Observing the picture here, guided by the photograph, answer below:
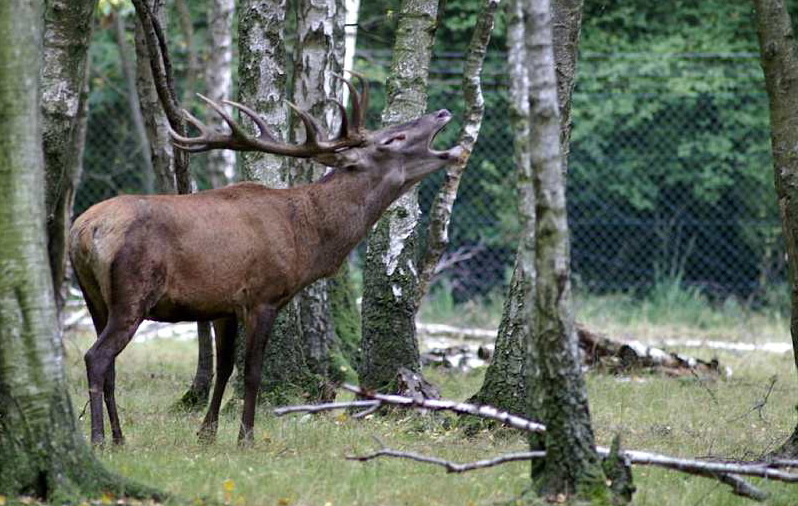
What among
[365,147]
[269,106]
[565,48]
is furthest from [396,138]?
[565,48]

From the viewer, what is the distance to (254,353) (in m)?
7.09

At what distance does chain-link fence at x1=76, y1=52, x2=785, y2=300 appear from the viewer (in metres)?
15.9

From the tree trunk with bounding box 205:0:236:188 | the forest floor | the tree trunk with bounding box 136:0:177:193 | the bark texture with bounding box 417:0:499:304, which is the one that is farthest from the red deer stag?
the tree trunk with bounding box 205:0:236:188

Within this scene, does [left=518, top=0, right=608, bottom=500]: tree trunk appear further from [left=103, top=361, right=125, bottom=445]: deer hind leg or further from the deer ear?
the deer ear

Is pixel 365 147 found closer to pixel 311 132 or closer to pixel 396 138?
pixel 396 138

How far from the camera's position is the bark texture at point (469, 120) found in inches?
357

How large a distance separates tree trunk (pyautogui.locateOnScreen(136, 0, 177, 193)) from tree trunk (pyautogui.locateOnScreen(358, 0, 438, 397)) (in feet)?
5.10

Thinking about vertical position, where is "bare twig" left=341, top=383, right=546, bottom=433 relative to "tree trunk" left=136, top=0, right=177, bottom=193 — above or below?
below

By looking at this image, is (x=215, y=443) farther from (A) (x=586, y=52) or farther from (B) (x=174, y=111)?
(A) (x=586, y=52)

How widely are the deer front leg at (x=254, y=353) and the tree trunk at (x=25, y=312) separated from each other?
2.01 m

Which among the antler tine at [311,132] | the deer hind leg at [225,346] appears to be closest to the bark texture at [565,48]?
the antler tine at [311,132]

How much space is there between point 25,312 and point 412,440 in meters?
2.80

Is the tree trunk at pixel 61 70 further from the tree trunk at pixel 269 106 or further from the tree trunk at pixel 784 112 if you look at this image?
the tree trunk at pixel 784 112

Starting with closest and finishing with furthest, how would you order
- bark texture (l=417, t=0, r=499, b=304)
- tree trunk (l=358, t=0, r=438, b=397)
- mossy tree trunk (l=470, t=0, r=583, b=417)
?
mossy tree trunk (l=470, t=0, r=583, b=417) → tree trunk (l=358, t=0, r=438, b=397) → bark texture (l=417, t=0, r=499, b=304)
